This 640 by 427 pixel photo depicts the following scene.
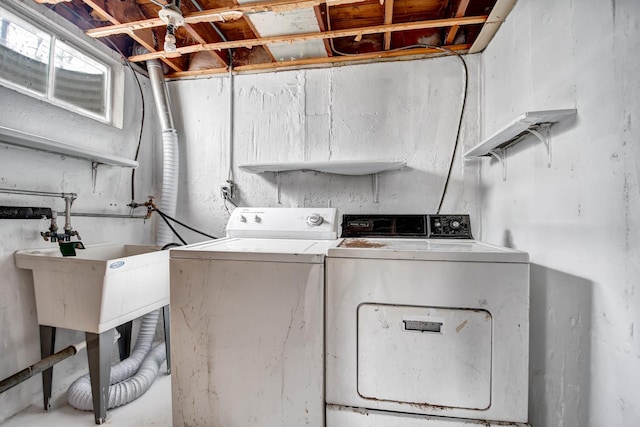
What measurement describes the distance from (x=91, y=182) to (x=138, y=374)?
54.2 inches

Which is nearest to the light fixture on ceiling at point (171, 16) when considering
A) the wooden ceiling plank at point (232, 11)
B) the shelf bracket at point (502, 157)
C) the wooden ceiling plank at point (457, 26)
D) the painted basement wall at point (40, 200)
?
the wooden ceiling plank at point (232, 11)

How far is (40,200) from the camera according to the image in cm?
167

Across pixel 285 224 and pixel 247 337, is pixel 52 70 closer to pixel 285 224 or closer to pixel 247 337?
pixel 285 224

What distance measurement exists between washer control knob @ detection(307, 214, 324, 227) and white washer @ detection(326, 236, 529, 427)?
589mm

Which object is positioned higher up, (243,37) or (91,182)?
(243,37)

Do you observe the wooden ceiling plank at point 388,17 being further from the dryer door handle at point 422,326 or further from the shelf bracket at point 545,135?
the dryer door handle at point 422,326

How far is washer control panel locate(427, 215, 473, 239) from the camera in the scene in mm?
1743

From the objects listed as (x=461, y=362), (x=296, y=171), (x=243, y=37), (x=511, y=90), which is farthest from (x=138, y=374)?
(x=511, y=90)

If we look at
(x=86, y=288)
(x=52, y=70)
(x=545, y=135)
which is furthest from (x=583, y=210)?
(x=52, y=70)

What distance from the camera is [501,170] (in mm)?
1788

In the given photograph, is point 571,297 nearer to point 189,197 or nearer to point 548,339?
point 548,339

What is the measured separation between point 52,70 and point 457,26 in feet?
9.04

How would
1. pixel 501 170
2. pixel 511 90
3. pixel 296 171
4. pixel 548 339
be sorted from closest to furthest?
pixel 548 339 → pixel 511 90 → pixel 501 170 → pixel 296 171

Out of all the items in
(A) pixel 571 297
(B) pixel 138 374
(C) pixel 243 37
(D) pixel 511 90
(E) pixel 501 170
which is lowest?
(B) pixel 138 374
